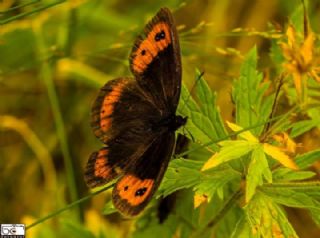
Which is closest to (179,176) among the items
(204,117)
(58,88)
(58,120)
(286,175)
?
(204,117)

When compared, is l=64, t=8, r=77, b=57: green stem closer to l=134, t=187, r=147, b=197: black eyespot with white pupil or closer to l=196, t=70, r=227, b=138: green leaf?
l=196, t=70, r=227, b=138: green leaf

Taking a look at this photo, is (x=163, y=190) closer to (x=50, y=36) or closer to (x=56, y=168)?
(x=56, y=168)

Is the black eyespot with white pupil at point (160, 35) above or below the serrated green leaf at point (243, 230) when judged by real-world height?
above

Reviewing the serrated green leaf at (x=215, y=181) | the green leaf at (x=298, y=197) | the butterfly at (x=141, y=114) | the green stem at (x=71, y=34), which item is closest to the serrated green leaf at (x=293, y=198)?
the green leaf at (x=298, y=197)

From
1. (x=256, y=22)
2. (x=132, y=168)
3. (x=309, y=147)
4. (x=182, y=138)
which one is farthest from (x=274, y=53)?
(x=256, y=22)

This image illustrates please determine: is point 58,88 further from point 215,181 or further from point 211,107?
point 215,181

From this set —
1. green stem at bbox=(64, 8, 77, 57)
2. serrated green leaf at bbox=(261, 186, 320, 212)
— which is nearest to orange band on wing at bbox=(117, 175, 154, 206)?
serrated green leaf at bbox=(261, 186, 320, 212)

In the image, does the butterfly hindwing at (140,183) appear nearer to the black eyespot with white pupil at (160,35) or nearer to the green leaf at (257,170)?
the green leaf at (257,170)
